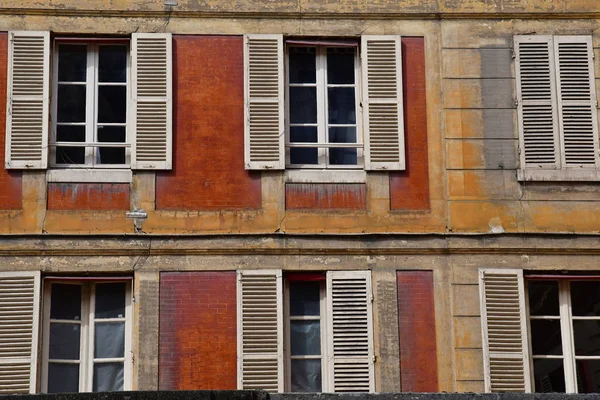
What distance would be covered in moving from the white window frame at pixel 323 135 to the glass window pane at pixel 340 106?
64mm

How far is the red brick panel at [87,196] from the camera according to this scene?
51.1 feet

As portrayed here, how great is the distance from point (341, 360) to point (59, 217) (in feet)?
12.8

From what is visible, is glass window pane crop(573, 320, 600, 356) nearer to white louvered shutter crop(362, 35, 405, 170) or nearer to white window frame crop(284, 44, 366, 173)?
white louvered shutter crop(362, 35, 405, 170)

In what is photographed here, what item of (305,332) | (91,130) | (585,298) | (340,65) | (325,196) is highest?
(340,65)

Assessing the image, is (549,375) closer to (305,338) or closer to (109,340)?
(305,338)

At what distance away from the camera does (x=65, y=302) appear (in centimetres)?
1546

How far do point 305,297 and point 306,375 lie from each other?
0.97 meters

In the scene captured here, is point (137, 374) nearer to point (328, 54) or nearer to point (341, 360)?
point (341, 360)

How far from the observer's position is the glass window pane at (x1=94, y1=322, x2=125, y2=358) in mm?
15367

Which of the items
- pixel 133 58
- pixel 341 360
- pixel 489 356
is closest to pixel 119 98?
pixel 133 58

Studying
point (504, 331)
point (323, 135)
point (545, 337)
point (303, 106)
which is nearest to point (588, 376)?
point (545, 337)

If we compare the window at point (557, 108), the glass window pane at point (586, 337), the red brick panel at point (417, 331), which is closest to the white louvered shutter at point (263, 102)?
the red brick panel at point (417, 331)

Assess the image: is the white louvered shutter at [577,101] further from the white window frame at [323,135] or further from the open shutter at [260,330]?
the open shutter at [260,330]

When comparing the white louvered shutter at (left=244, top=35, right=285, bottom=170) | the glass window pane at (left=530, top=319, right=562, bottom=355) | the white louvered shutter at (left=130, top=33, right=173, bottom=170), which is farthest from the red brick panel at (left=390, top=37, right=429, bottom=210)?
the white louvered shutter at (left=130, top=33, right=173, bottom=170)
